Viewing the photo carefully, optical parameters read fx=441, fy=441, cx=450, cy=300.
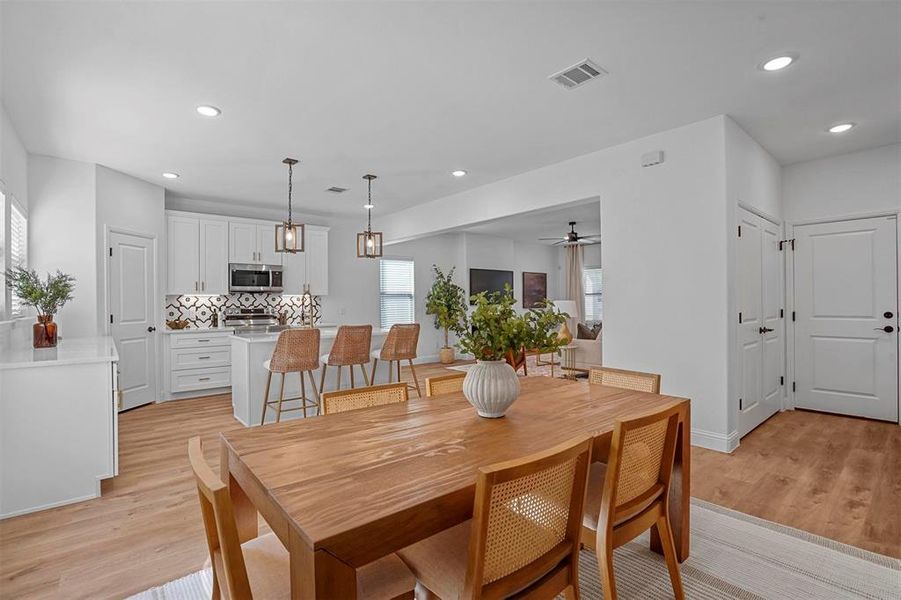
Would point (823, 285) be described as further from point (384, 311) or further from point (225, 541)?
point (384, 311)

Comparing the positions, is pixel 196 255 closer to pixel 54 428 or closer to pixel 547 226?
pixel 54 428

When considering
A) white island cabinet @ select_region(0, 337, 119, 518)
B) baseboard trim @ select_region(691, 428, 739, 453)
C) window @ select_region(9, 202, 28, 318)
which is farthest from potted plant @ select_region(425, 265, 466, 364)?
white island cabinet @ select_region(0, 337, 119, 518)

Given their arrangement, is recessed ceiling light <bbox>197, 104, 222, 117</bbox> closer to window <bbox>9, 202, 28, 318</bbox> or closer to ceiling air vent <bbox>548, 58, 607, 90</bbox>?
window <bbox>9, 202, 28, 318</bbox>

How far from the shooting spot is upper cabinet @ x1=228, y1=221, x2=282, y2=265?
629cm

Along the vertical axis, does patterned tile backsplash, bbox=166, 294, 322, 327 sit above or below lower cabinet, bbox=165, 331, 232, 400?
above

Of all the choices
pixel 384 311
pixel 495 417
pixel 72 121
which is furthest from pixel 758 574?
pixel 384 311

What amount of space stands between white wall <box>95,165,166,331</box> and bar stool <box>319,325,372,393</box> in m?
2.66

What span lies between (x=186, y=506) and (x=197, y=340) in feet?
11.6

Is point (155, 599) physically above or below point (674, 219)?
below

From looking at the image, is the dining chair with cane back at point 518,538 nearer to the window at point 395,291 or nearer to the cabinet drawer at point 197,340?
the cabinet drawer at point 197,340

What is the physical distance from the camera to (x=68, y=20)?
2244 mm

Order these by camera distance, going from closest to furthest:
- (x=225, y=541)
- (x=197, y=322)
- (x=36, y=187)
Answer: (x=225, y=541)
(x=36, y=187)
(x=197, y=322)

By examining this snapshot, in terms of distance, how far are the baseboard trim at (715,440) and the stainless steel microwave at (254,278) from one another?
5.63 metres

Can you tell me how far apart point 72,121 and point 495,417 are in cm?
407
